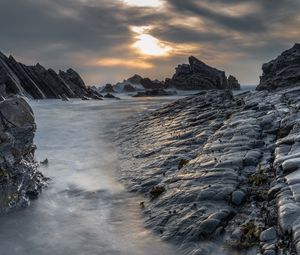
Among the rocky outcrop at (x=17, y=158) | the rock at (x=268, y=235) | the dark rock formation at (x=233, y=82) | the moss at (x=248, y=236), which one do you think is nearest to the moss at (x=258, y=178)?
the moss at (x=248, y=236)

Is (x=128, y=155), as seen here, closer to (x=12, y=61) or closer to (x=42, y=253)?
(x=42, y=253)

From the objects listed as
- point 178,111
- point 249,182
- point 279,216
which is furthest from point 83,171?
point 178,111

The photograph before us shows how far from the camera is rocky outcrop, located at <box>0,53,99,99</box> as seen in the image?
65375 millimetres

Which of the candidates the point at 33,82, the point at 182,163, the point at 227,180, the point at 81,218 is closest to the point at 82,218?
the point at 81,218

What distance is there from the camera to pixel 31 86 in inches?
2982

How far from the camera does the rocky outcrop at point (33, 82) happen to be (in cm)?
6538

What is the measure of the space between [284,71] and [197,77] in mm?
79040

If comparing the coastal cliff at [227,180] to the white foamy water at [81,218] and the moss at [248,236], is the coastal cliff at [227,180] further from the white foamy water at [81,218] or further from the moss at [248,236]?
the white foamy water at [81,218]

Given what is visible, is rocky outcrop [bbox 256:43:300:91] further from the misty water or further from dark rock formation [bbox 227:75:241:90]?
dark rock formation [bbox 227:75:241:90]

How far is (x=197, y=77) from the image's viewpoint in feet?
393

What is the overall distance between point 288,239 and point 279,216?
936mm

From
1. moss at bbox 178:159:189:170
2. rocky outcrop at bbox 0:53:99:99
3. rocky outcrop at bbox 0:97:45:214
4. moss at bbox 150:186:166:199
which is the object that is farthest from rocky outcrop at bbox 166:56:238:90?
moss at bbox 150:186:166:199

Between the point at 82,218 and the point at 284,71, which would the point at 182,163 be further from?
the point at 284,71

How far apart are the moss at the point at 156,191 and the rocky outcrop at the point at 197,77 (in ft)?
345
